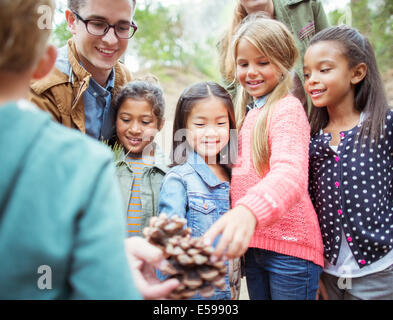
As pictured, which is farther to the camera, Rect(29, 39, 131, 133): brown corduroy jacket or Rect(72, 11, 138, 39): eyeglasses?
Rect(72, 11, 138, 39): eyeglasses

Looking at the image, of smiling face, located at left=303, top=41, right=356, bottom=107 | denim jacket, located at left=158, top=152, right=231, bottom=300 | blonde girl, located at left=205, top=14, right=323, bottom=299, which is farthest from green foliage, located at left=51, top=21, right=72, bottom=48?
smiling face, located at left=303, top=41, right=356, bottom=107

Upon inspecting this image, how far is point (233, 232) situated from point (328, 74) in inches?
45.1

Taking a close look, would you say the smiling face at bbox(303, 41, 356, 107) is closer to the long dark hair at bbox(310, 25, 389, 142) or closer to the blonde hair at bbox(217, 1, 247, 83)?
the long dark hair at bbox(310, 25, 389, 142)

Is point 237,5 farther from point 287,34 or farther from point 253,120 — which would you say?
point 253,120

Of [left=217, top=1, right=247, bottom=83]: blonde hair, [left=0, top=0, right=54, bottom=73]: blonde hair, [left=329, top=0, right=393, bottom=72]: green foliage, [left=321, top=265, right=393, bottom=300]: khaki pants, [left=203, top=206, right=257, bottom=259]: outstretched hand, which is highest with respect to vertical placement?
[left=329, top=0, right=393, bottom=72]: green foliage

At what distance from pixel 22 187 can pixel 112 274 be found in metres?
0.29

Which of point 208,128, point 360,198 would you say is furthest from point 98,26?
point 360,198

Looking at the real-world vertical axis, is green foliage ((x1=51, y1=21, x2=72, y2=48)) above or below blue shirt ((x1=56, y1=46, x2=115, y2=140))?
above

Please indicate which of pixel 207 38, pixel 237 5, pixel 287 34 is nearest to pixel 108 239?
pixel 287 34

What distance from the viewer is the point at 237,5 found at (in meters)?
2.80

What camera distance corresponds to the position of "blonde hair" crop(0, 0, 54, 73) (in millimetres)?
802

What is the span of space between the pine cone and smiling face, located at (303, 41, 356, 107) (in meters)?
1.17

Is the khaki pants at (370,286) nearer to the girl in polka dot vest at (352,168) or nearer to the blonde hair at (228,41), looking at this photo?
the girl in polka dot vest at (352,168)

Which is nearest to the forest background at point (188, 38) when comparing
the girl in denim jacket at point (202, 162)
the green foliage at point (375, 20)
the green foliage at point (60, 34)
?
the green foliage at point (375, 20)
